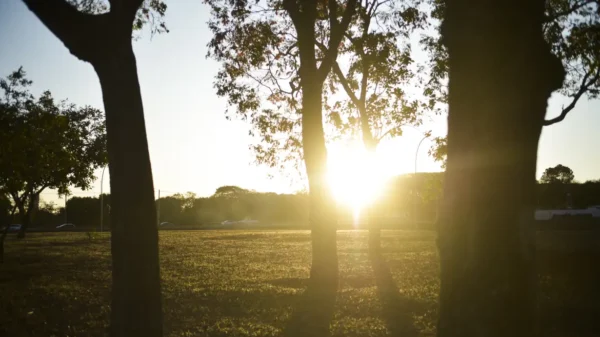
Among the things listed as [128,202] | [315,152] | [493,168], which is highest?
[315,152]

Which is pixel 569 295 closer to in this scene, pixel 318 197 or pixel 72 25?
pixel 318 197

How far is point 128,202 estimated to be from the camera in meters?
6.09

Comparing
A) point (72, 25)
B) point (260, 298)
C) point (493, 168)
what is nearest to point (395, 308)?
point (260, 298)

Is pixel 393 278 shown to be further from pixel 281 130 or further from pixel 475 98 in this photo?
pixel 475 98

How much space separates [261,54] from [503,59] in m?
15.4

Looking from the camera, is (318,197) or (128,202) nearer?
(128,202)

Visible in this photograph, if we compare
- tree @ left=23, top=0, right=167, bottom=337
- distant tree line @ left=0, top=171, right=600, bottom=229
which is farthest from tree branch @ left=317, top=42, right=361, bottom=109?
distant tree line @ left=0, top=171, right=600, bottom=229

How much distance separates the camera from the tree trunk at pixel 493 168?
13.6ft

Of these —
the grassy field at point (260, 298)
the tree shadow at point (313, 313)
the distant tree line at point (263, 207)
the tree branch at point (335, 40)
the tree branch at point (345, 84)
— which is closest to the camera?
the tree shadow at point (313, 313)

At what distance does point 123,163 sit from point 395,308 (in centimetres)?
705

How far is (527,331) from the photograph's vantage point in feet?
13.6

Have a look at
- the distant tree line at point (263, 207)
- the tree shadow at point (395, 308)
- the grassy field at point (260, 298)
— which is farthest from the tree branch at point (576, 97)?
the distant tree line at point (263, 207)

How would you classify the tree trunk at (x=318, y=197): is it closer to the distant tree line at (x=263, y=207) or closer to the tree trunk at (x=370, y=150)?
the tree trunk at (x=370, y=150)

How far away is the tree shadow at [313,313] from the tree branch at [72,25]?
516 cm
